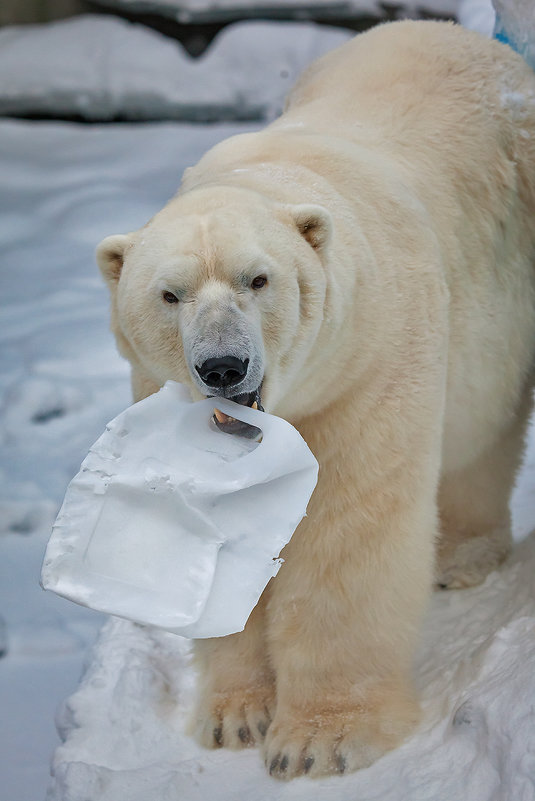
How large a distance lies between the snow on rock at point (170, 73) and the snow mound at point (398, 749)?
221 inches

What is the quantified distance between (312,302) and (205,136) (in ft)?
20.8

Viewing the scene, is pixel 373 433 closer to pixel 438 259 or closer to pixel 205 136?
pixel 438 259

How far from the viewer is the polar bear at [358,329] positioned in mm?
2182

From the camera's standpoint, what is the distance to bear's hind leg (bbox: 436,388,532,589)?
11.0 ft

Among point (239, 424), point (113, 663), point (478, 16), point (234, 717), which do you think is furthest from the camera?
point (478, 16)

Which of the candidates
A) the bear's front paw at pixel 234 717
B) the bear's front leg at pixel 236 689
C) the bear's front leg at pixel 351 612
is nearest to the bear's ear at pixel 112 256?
the bear's front leg at pixel 351 612

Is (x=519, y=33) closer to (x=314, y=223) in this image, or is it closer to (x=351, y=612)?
(x=314, y=223)

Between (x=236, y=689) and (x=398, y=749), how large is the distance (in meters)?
0.48

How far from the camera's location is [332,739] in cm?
259

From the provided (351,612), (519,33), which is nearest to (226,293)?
(351,612)

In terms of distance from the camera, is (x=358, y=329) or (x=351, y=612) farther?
(x=351, y=612)

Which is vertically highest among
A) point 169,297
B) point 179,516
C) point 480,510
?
point 169,297

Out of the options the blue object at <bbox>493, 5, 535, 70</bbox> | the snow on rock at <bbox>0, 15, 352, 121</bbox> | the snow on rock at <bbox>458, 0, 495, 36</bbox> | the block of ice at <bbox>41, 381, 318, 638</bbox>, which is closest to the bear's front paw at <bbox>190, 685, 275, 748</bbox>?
the block of ice at <bbox>41, 381, 318, 638</bbox>

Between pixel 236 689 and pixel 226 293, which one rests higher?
pixel 226 293
